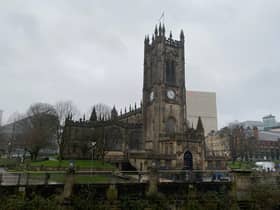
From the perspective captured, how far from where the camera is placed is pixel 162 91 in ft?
169

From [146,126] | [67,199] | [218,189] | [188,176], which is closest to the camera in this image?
[67,199]

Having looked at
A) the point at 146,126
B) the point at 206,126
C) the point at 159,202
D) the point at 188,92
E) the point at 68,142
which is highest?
the point at 188,92

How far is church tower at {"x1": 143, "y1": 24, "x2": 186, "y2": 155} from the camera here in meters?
49.3

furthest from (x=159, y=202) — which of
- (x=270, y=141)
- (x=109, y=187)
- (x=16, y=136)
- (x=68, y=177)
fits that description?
(x=270, y=141)

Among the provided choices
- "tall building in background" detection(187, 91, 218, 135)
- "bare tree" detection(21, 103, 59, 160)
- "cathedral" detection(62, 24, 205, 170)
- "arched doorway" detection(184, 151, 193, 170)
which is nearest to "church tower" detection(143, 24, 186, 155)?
"cathedral" detection(62, 24, 205, 170)

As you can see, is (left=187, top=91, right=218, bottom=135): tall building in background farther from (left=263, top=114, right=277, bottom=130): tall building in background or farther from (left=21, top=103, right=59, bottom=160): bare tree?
(left=263, top=114, right=277, bottom=130): tall building in background

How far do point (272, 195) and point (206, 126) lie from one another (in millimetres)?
95843

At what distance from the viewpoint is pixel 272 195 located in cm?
1297

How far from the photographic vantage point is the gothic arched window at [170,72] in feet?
180

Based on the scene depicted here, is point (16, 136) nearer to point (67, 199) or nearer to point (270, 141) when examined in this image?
point (67, 199)

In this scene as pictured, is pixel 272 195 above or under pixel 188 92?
under

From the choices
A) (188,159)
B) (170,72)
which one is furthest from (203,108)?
(188,159)

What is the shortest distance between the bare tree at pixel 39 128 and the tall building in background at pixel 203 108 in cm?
6176

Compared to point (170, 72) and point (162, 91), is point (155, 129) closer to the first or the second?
point (162, 91)
